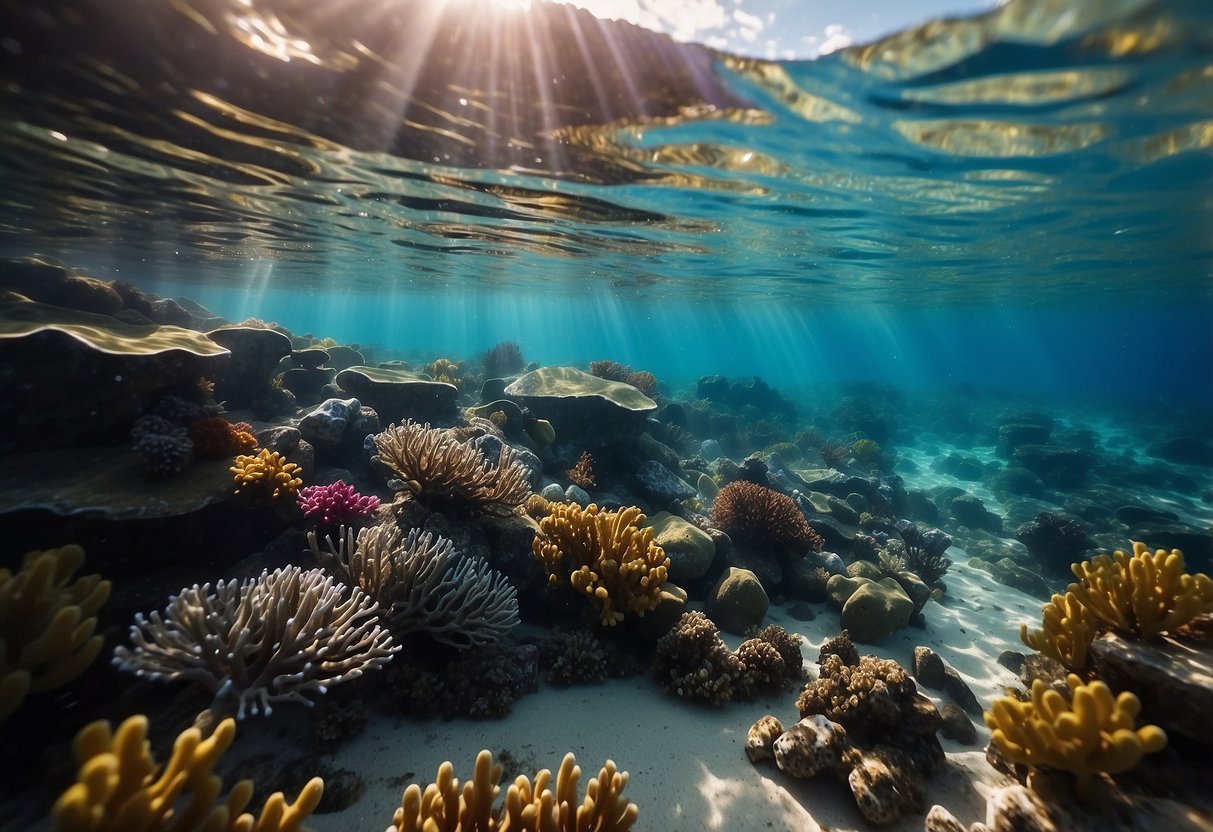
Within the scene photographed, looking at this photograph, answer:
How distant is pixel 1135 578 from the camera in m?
3.65

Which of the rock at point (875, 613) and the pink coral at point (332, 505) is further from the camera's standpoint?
the rock at point (875, 613)

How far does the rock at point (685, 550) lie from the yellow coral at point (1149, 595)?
13.2 ft

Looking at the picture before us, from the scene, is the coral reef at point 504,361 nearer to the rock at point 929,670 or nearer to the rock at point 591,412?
the rock at point 591,412

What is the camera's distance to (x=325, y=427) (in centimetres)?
732

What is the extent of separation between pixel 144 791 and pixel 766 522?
312 inches

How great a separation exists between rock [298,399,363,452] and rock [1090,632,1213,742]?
30.2 feet

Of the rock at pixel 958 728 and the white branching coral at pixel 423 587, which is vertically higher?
the white branching coral at pixel 423 587

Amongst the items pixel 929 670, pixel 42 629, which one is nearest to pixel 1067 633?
pixel 929 670

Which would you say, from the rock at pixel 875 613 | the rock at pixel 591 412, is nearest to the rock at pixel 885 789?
the rock at pixel 875 613

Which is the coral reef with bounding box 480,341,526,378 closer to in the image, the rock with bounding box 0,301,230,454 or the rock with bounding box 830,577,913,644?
the rock with bounding box 0,301,230,454

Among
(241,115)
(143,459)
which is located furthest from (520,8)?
(143,459)

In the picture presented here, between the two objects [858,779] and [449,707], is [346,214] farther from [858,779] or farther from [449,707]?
[858,779]

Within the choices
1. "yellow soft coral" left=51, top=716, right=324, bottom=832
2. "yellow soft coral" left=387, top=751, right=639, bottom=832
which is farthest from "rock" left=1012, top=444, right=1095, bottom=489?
"yellow soft coral" left=51, top=716, right=324, bottom=832

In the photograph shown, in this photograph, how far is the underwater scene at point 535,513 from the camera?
314 cm
